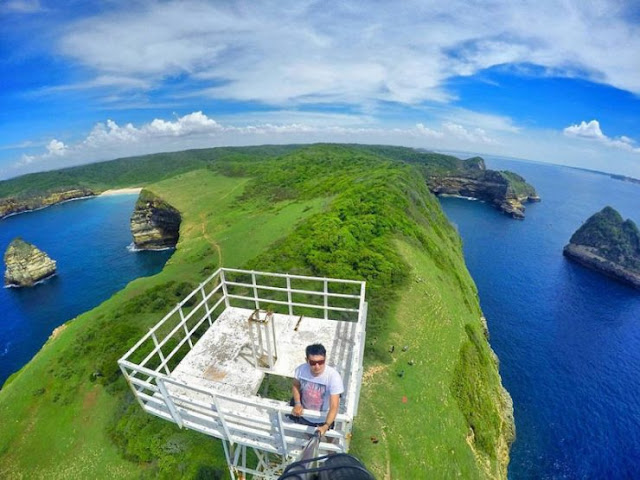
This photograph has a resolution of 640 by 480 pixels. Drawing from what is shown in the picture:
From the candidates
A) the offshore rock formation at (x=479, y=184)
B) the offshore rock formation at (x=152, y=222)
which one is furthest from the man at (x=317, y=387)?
the offshore rock formation at (x=479, y=184)

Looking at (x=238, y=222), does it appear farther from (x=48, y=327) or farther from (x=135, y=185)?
(x=135, y=185)

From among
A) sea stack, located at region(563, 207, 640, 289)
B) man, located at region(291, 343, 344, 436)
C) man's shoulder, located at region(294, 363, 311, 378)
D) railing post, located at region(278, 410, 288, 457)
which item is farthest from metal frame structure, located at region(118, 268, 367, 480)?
sea stack, located at region(563, 207, 640, 289)

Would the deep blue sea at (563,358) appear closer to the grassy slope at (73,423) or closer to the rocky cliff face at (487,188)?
the grassy slope at (73,423)

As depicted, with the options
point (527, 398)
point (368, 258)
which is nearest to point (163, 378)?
point (368, 258)

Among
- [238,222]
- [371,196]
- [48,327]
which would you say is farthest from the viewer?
[238,222]

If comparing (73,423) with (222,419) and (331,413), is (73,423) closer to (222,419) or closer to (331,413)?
(222,419)

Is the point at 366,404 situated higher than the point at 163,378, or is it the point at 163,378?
the point at 163,378
